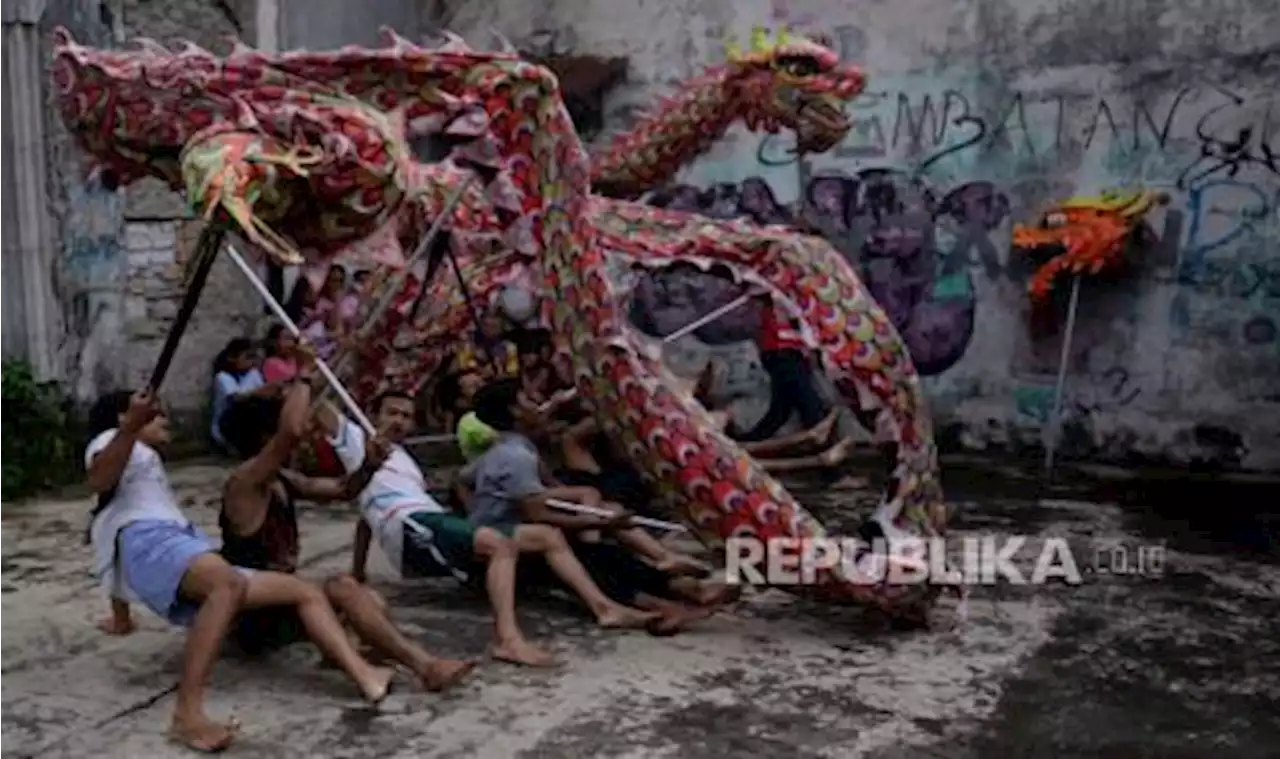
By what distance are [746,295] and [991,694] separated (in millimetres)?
2026

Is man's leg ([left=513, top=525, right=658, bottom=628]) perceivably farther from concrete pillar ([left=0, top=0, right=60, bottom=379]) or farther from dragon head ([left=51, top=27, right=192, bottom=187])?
concrete pillar ([left=0, top=0, right=60, bottom=379])

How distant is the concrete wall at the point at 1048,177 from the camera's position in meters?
9.50

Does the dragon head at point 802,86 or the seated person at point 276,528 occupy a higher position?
the dragon head at point 802,86

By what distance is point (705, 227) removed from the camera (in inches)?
253

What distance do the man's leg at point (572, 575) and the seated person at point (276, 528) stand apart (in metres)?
0.74

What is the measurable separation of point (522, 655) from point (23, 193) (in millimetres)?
5160

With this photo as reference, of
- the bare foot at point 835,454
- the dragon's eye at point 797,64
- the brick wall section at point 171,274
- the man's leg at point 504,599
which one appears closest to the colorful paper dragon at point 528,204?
the man's leg at point 504,599

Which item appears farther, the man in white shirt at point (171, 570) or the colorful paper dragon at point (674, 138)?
the colorful paper dragon at point (674, 138)

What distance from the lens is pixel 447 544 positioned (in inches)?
227

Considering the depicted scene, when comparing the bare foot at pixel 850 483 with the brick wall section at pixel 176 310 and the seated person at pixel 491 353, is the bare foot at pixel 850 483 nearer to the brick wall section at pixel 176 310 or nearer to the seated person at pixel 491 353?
the seated person at pixel 491 353

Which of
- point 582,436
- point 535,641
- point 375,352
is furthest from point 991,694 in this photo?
point 375,352

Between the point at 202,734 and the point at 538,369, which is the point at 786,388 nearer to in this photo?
the point at 538,369

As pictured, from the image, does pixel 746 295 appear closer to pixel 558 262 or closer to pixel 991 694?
pixel 558 262

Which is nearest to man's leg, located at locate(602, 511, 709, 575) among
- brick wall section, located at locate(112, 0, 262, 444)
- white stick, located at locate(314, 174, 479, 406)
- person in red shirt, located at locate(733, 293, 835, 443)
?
white stick, located at locate(314, 174, 479, 406)
